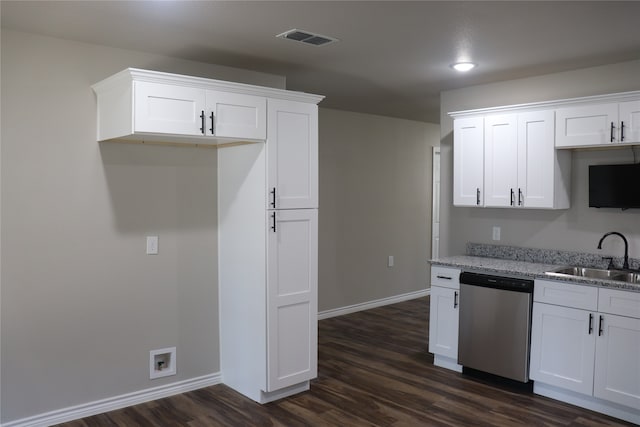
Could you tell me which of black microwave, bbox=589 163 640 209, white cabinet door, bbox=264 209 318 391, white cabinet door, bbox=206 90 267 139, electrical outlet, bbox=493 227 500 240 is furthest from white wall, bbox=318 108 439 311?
black microwave, bbox=589 163 640 209

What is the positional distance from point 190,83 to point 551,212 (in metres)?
3.00

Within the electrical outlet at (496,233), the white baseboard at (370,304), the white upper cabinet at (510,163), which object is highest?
the white upper cabinet at (510,163)

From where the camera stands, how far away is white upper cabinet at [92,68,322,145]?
298cm

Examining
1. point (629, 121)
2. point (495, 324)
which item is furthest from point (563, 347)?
point (629, 121)

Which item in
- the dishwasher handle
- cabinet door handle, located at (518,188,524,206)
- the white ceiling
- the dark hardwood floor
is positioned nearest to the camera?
the white ceiling

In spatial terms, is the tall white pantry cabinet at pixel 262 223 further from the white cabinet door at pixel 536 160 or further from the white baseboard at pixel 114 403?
the white cabinet door at pixel 536 160

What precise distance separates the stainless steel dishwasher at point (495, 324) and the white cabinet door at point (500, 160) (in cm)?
69

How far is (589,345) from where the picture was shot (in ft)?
11.5

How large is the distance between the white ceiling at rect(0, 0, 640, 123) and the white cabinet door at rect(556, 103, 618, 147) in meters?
0.37

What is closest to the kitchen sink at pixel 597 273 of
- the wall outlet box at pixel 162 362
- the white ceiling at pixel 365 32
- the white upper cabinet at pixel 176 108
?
the white ceiling at pixel 365 32

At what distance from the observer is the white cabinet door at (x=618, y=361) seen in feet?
10.8

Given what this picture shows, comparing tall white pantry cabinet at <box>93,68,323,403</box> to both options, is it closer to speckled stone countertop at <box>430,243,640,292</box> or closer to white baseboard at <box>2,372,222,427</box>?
white baseboard at <box>2,372,222,427</box>

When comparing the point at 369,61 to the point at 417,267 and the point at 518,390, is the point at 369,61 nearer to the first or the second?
the point at 518,390

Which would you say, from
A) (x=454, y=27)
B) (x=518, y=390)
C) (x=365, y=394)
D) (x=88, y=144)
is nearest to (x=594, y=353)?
(x=518, y=390)
